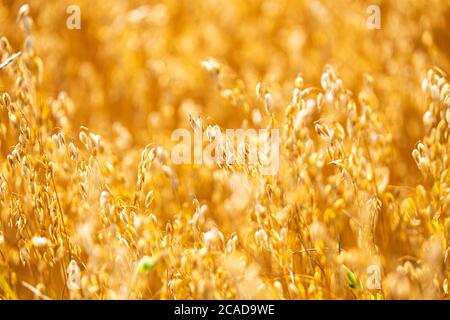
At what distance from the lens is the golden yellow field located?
1.23m

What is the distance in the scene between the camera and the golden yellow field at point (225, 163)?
123 centimetres

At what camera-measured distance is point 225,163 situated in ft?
4.18

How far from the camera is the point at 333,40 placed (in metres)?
2.22
